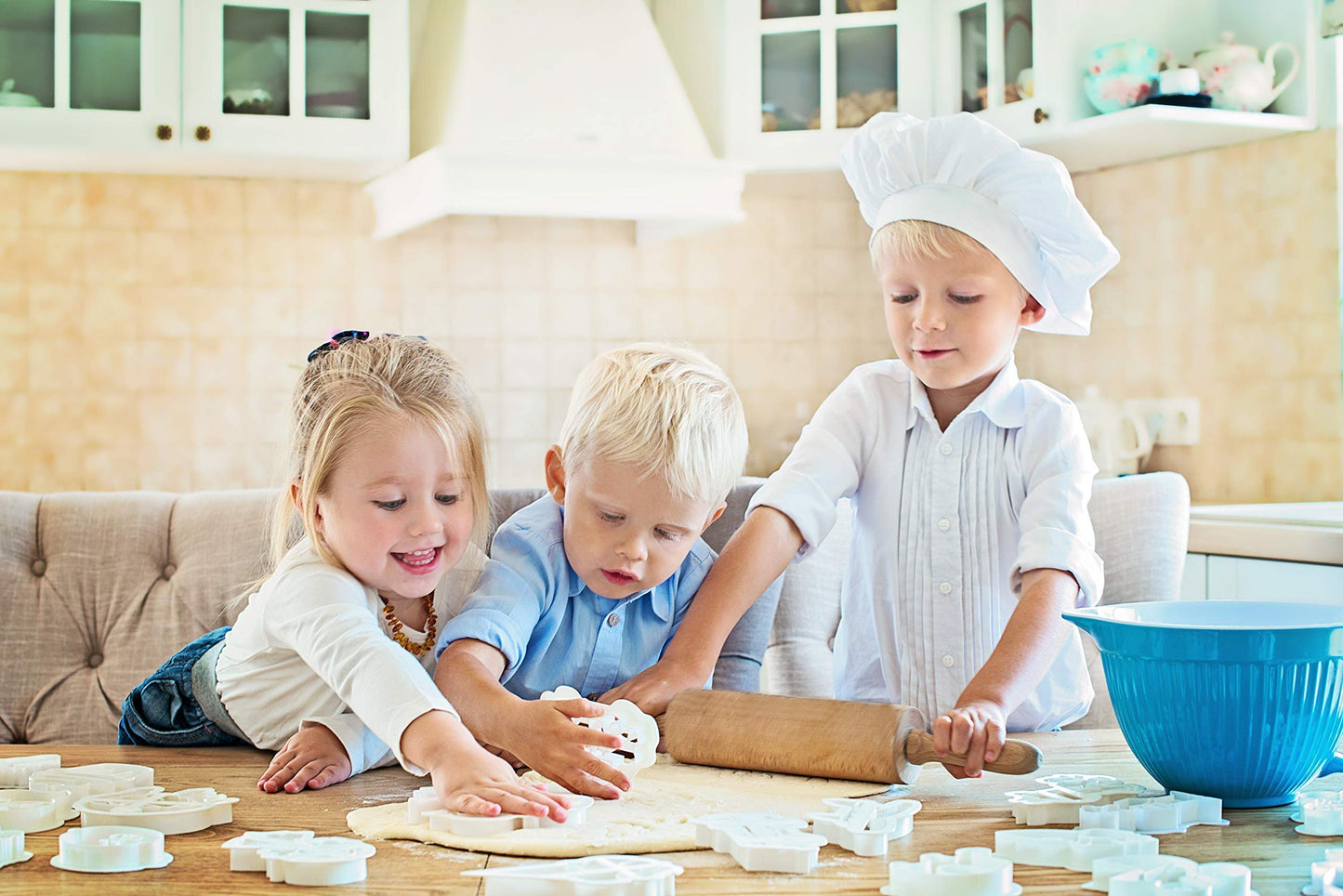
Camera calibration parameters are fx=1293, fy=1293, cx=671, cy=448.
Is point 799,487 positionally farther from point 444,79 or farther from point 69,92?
point 69,92

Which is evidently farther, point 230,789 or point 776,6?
point 776,6

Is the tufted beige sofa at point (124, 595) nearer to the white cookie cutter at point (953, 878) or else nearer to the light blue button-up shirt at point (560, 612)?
the light blue button-up shirt at point (560, 612)

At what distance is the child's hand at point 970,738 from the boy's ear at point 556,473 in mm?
472

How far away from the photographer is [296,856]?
0.67 m

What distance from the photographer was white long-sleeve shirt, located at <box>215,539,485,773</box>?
92 centimetres

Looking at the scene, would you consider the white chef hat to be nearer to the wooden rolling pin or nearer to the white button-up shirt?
the white button-up shirt

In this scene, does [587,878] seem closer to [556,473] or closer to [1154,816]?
[1154,816]

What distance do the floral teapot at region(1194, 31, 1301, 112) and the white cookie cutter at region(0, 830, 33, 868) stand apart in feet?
8.17

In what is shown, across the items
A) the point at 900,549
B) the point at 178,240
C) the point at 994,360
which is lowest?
the point at 900,549

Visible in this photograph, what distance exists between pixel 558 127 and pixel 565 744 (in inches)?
78.1

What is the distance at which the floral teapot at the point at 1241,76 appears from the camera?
251cm

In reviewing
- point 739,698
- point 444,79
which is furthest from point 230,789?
Result: point 444,79

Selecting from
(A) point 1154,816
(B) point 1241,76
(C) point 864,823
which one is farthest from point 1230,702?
(B) point 1241,76

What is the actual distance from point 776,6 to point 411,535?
7.06 feet
